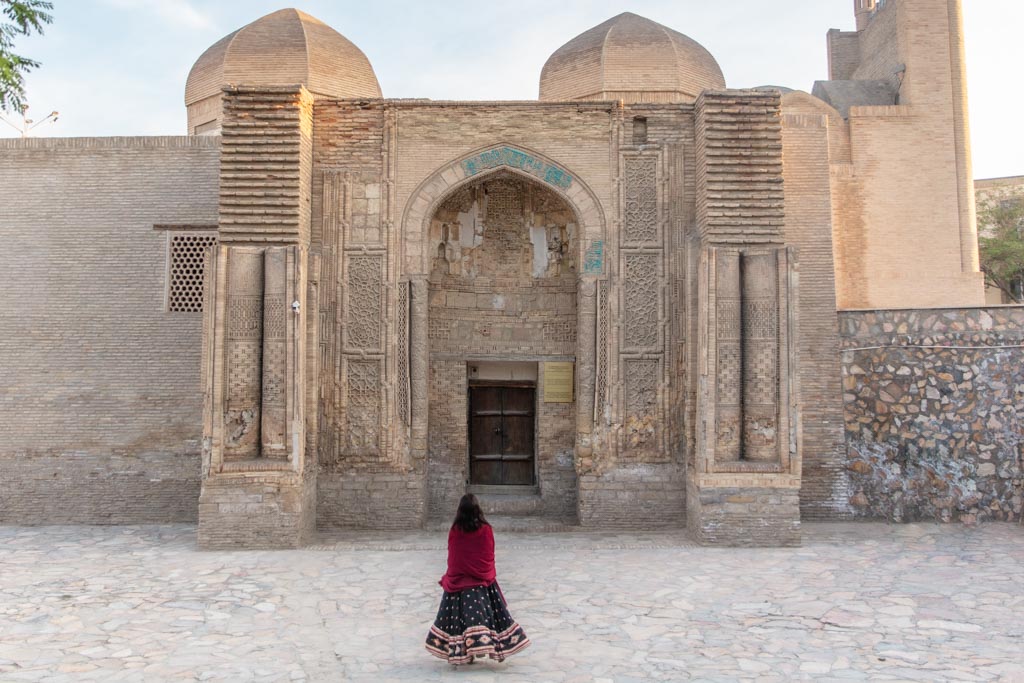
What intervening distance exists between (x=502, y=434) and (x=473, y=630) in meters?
5.42

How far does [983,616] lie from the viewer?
6094mm

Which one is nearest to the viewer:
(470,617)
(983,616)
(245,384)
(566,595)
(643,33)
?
(470,617)

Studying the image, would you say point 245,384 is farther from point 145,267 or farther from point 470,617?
point 470,617

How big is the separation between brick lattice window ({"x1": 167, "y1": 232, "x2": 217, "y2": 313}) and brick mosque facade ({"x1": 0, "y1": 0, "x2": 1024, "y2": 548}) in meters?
0.03

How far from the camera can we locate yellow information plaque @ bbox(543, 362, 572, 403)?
390 inches

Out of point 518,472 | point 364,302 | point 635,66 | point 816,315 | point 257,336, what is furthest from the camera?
point 635,66

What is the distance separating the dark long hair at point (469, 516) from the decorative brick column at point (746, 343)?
404 centimetres

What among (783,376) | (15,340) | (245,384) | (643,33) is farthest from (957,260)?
(15,340)

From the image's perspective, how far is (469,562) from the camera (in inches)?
196

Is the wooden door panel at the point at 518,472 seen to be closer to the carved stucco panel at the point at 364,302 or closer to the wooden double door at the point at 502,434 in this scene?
the wooden double door at the point at 502,434

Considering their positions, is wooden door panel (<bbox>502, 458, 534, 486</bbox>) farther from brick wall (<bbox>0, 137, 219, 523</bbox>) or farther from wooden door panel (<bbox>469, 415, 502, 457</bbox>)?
brick wall (<bbox>0, 137, 219, 523</bbox>)

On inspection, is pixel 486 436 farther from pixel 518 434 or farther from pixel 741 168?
pixel 741 168

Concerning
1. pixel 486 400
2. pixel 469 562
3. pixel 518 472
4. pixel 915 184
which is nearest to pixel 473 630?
pixel 469 562

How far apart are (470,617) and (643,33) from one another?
10646 mm
